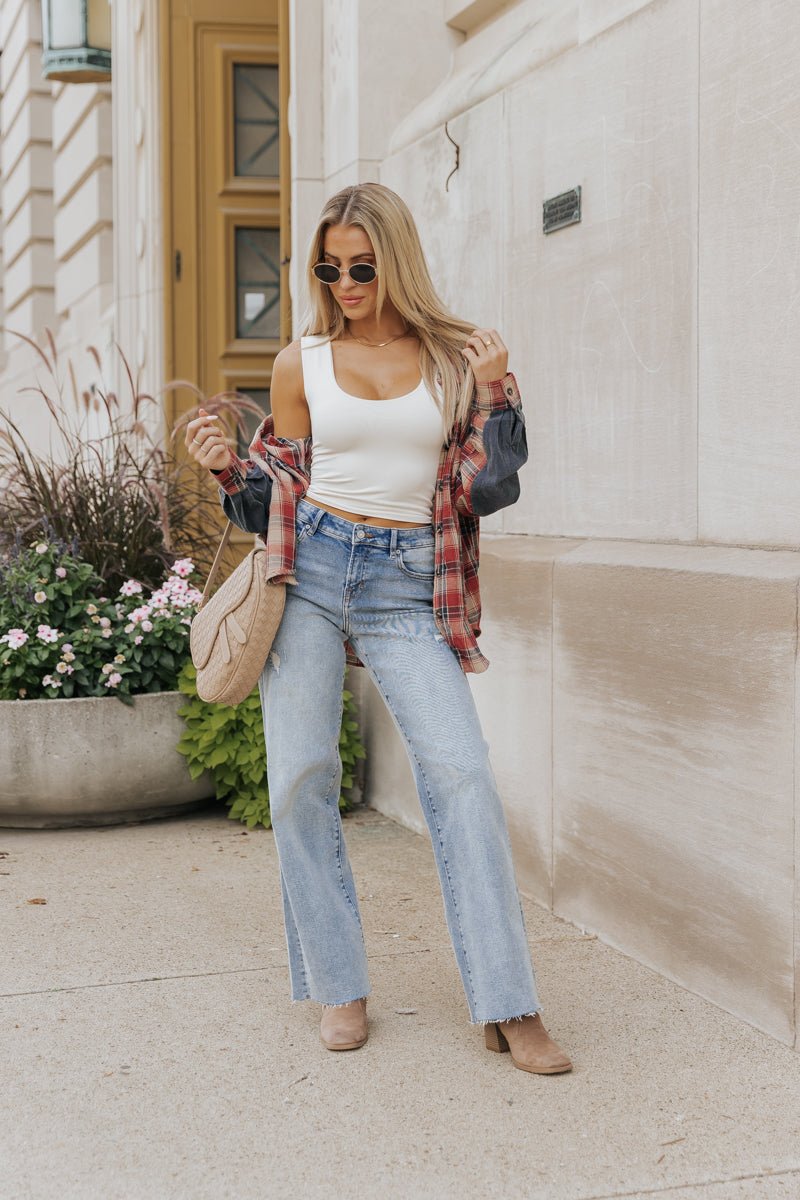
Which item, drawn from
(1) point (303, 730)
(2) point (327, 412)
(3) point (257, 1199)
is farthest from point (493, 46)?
(3) point (257, 1199)

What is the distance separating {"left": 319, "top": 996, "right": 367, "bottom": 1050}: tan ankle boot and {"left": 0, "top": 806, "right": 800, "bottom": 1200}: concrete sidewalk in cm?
4

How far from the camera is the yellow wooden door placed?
30.9 feet

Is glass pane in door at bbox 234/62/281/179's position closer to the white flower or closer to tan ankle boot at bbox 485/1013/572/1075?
the white flower

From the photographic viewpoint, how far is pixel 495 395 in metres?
3.26

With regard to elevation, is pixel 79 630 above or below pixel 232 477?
below

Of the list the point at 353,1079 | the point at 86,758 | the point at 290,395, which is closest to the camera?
the point at 353,1079

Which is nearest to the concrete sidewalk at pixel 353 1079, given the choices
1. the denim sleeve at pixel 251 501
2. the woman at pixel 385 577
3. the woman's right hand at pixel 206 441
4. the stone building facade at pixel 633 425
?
the woman at pixel 385 577

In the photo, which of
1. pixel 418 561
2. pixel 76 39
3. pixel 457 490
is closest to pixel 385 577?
pixel 418 561

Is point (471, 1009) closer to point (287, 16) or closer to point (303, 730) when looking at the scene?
point (303, 730)

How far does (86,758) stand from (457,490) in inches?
110

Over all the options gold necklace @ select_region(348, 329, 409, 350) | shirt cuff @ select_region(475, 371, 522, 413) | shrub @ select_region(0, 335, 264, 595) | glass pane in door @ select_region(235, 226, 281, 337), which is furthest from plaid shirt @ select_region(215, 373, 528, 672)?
glass pane in door @ select_region(235, 226, 281, 337)

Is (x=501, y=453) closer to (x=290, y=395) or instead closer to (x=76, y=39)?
(x=290, y=395)

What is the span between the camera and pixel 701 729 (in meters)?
3.74

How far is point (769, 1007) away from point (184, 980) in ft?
5.10
